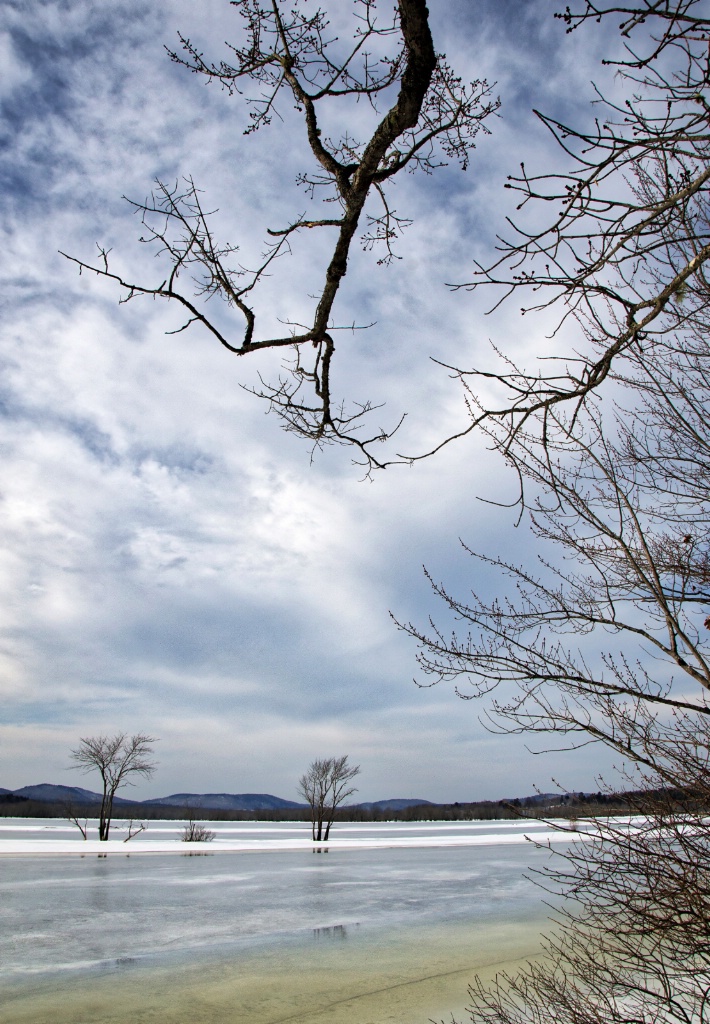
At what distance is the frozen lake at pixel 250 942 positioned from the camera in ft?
26.9

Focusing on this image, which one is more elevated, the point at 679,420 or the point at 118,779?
the point at 679,420

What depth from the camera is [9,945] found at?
37.1 ft

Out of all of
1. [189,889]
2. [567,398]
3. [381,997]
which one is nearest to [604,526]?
[567,398]

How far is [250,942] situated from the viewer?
11.9m

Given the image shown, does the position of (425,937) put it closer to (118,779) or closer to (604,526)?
(604,526)

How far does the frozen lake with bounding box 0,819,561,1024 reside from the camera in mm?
8195

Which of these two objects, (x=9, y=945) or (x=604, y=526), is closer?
(x=604, y=526)

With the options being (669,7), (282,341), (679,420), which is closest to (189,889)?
(679,420)

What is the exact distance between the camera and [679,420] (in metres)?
5.48

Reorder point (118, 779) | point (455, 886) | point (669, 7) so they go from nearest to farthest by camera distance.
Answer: point (669, 7) → point (455, 886) → point (118, 779)

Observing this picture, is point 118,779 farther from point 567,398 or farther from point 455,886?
point 567,398

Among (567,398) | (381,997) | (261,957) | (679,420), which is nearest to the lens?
(567,398)

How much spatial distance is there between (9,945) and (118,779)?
28.1 meters

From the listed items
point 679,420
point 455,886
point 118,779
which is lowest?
point 455,886
